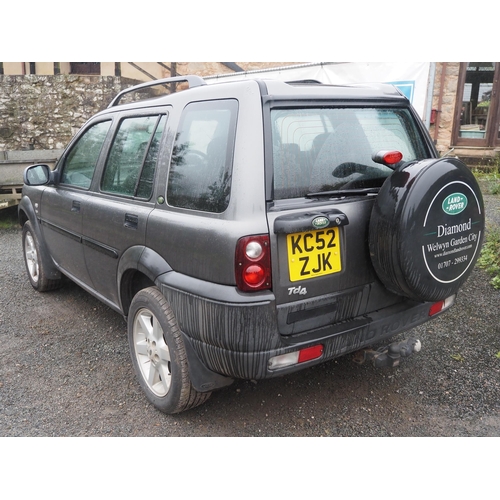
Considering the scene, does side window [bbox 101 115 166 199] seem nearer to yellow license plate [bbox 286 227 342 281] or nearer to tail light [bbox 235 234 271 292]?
tail light [bbox 235 234 271 292]

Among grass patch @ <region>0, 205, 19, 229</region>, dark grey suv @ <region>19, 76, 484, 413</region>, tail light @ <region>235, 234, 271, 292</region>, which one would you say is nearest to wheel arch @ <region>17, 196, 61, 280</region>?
dark grey suv @ <region>19, 76, 484, 413</region>

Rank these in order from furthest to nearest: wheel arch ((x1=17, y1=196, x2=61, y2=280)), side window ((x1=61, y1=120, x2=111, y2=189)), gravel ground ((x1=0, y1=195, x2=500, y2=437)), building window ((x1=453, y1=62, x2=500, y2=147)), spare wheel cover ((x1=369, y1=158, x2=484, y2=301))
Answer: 1. building window ((x1=453, y1=62, x2=500, y2=147))
2. wheel arch ((x1=17, y1=196, x2=61, y2=280))
3. side window ((x1=61, y1=120, x2=111, y2=189))
4. gravel ground ((x1=0, y1=195, x2=500, y2=437))
5. spare wheel cover ((x1=369, y1=158, x2=484, y2=301))

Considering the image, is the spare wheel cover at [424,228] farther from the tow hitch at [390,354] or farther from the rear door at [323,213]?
the tow hitch at [390,354]

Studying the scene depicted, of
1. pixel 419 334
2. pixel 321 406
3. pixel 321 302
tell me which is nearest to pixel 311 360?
pixel 321 302

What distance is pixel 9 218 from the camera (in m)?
9.01

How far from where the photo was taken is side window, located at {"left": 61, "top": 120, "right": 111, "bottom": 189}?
3.66 meters

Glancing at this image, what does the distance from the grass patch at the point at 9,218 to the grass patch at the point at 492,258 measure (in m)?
7.49

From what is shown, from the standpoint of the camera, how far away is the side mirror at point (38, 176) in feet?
13.5

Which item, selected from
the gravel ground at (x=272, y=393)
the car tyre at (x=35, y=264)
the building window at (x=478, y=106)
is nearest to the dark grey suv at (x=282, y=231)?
the gravel ground at (x=272, y=393)

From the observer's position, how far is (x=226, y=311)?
226 centimetres

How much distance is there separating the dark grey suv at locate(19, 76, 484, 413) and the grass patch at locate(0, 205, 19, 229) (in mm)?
6518

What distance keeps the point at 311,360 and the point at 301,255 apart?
0.54 m

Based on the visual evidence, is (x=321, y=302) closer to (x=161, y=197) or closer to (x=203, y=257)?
(x=203, y=257)

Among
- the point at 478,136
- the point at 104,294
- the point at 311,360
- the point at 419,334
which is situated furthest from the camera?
the point at 478,136
